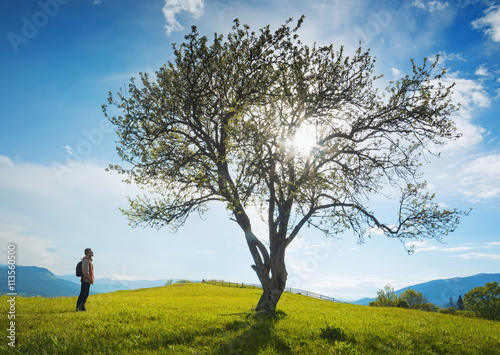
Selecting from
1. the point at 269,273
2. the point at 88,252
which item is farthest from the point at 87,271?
the point at 269,273

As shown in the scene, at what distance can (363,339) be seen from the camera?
8562mm

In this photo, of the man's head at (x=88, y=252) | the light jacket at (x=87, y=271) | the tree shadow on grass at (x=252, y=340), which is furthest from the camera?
the man's head at (x=88, y=252)

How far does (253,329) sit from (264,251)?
5964 millimetres

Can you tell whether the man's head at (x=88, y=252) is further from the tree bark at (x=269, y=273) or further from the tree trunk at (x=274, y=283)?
the tree trunk at (x=274, y=283)

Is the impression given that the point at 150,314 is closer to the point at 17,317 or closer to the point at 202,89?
the point at 17,317

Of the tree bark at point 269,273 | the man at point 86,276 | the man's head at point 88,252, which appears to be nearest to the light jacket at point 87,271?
the man at point 86,276

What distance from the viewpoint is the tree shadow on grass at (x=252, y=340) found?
7.36 m

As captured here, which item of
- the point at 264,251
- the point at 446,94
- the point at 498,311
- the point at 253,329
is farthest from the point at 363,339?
the point at 498,311

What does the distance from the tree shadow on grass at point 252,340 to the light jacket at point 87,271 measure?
30.8 ft

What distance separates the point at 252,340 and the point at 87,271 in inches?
449

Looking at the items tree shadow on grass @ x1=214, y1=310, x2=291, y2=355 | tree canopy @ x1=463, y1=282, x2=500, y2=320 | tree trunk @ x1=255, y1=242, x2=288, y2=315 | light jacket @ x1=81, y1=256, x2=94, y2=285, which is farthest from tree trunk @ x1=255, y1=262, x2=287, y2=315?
tree canopy @ x1=463, y1=282, x2=500, y2=320

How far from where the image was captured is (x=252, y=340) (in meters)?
8.30

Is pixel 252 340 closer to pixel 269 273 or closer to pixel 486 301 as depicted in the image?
pixel 269 273

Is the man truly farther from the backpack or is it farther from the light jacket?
the backpack
